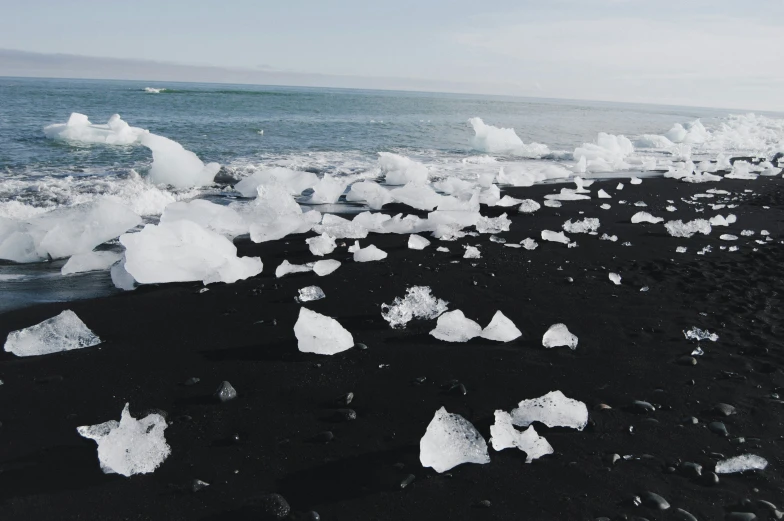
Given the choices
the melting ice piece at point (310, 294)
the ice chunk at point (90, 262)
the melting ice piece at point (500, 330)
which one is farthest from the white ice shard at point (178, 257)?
the melting ice piece at point (500, 330)

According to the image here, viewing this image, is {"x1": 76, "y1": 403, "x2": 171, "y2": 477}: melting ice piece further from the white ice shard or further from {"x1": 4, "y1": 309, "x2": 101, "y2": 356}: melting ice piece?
the white ice shard

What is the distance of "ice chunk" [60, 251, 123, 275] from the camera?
16.0 ft

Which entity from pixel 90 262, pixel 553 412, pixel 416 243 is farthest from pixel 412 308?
pixel 90 262

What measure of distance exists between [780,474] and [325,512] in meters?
2.19

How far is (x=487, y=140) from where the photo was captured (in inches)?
680

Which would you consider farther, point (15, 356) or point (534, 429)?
point (15, 356)

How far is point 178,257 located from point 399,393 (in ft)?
8.98

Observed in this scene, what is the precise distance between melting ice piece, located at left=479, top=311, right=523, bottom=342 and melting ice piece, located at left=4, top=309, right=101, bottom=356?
9.16 ft

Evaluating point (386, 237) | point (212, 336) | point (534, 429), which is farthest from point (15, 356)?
point (386, 237)

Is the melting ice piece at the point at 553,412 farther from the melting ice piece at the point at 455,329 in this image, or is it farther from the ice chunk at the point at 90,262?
the ice chunk at the point at 90,262

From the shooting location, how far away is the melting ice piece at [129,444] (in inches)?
91.7

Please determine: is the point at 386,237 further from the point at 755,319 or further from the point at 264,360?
the point at 755,319

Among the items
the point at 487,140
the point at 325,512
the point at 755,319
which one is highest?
the point at 487,140

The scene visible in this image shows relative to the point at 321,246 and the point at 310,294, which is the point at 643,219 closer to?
the point at 321,246
